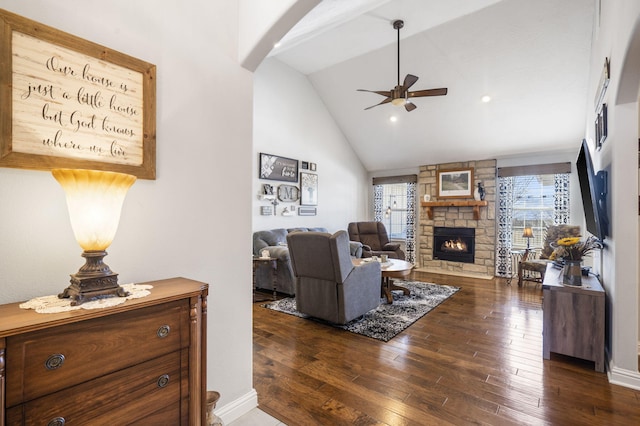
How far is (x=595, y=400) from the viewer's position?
2.07 m

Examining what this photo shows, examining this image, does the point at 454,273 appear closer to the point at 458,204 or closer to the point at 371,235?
the point at 458,204

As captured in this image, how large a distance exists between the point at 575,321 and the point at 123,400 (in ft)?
10.4

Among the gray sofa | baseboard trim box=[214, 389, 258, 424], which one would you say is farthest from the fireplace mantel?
baseboard trim box=[214, 389, 258, 424]

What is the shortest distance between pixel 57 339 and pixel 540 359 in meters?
3.31

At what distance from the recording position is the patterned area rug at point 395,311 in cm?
329

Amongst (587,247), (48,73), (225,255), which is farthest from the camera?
(587,247)

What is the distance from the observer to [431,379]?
91.3 inches

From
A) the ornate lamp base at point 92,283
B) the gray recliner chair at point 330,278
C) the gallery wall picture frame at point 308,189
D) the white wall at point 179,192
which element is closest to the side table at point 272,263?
the gray recliner chair at point 330,278

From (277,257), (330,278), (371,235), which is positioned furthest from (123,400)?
(371,235)

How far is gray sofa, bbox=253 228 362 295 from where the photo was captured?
4.60m

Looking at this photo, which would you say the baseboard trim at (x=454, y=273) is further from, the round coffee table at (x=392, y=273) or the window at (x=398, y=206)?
the round coffee table at (x=392, y=273)

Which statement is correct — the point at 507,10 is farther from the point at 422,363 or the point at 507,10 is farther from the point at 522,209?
the point at 422,363

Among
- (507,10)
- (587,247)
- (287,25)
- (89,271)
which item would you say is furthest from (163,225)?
(507,10)

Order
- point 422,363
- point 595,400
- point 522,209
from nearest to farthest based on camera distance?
point 595,400 → point 422,363 → point 522,209
